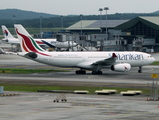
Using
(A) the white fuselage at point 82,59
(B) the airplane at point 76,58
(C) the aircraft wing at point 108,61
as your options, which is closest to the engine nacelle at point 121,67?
(B) the airplane at point 76,58

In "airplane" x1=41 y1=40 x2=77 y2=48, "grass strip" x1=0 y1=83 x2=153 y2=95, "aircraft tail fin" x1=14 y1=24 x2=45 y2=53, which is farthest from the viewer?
"airplane" x1=41 y1=40 x2=77 y2=48

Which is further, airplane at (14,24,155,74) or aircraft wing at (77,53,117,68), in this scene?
airplane at (14,24,155,74)

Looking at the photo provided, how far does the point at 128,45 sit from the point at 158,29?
1170cm

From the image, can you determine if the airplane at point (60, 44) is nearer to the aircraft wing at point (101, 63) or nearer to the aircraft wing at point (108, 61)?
the aircraft wing at point (101, 63)

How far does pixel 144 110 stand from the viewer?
3453 centimetres

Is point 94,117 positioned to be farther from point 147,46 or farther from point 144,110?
point 147,46

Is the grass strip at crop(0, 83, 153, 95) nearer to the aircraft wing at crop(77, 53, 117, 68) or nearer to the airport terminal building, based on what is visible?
the aircraft wing at crop(77, 53, 117, 68)

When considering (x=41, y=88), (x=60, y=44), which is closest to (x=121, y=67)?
(x=41, y=88)

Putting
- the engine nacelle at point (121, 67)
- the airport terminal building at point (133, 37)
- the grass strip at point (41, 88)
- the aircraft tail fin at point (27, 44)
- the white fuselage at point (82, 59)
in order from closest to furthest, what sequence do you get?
1. the grass strip at point (41, 88)
2. the engine nacelle at point (121, 67)
3. the white fuselage at point (82, 59)
4. the aircraft tail fin at point (27, 44)
5. the airport terminal building at point (133, 37)

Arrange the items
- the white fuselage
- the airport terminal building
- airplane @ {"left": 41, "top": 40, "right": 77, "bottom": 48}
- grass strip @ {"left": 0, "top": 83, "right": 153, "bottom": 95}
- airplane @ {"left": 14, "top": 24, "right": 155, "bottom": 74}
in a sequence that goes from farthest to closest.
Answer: airplane @ {"left": 41, "top": 40, "right": 77, "bottom": 48} < the airport terminal building < the white fuselage < airplane @ {"left": 14, "top": 24, "right": 155, "bottom": 74} < grass strip @ {"left": 0, "top": 83, "right": 153, "bottom": 95}

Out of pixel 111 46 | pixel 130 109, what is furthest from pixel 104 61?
pixel 111 46

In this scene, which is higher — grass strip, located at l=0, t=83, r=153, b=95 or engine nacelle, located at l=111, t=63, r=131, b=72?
engine nacelle, located at l=111, t=63, r=131, b=72

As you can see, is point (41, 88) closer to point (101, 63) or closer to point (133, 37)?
point (101, 63)

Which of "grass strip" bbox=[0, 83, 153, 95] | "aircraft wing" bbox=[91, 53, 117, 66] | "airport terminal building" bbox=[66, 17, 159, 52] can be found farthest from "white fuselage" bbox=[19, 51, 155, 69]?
"airport terminal building" bbox=[66, 17, 159, 52]
